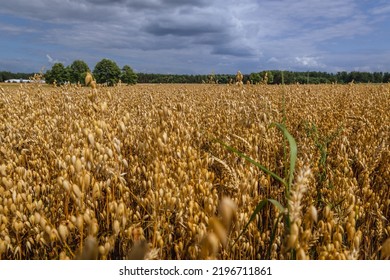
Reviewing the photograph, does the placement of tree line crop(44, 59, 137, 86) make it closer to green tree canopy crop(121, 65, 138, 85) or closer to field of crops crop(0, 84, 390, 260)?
green tree canopy crop(121, 65, 138, 85)

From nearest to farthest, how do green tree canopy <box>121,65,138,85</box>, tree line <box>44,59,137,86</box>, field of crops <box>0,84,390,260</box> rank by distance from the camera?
field of crops <box>0,84,390,260</box> → tree line <box>44,59,137,86</box> → green tree canopy <box>121,65,138,85</box>

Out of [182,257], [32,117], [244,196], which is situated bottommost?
[182,257]

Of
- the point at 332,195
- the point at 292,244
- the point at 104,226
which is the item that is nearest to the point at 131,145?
the point at 104,226

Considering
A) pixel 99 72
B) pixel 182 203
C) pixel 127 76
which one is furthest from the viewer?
pixel 127 76

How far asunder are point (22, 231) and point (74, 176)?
42cm

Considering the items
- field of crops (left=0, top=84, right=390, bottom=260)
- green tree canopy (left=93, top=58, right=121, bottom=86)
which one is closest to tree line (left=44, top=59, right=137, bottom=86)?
green tree canopy (left=93, top=58, right=121, bottom=86)

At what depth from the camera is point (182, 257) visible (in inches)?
59.7

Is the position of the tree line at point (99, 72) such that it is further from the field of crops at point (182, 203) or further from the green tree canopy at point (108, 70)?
the field of crops at point (182, 203)

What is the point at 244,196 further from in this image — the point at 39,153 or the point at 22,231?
the point at 39,153

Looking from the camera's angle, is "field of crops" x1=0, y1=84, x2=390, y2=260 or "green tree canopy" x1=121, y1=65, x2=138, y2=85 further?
"green tree canopy" x1=121, y1=65, x2=138, y2=85

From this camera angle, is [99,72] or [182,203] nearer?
[182,203]

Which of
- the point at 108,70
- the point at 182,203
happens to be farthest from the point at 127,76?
the point at 182,203

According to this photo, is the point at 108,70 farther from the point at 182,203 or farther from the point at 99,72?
the point at 182,203

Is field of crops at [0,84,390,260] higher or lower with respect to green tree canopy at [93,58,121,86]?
lower
